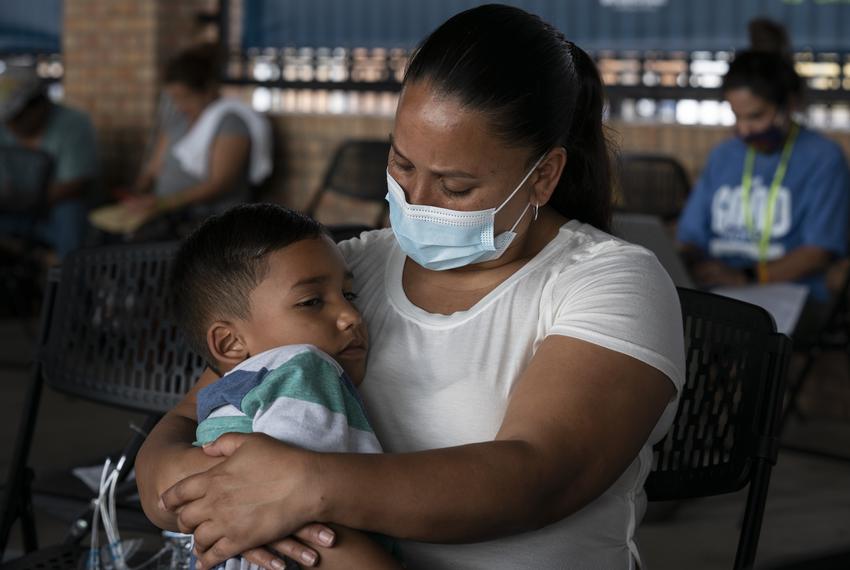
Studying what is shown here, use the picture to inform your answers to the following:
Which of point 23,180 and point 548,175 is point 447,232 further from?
point 23,180

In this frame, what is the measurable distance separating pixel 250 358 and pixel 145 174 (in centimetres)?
487

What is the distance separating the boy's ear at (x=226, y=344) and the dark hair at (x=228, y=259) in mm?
15

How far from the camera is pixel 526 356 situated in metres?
1.65

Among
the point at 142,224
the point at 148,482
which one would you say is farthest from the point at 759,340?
the point at 142,224

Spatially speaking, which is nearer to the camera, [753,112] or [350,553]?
[350,553]

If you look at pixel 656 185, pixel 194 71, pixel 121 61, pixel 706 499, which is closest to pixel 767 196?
pixel 656 185

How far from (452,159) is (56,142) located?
4954 mm

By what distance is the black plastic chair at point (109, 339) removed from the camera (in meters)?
2.39

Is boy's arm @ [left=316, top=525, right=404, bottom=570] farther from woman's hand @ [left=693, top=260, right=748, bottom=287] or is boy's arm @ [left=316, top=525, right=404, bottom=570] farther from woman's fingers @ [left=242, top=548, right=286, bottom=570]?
woman's hand @ [left=693, top=260, right=748, bottom=287]

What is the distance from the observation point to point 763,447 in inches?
72.8

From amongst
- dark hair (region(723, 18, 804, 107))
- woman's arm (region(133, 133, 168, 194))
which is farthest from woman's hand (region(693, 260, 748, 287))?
woman's arm (region(133, 133, 168, 194))

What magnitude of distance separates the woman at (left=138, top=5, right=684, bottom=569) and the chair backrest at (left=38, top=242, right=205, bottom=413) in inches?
21.6

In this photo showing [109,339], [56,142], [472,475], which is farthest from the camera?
[56,142]

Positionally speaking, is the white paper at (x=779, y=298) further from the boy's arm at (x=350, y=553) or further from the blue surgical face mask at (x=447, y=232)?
the boy's arm at (x=350, y=553)
